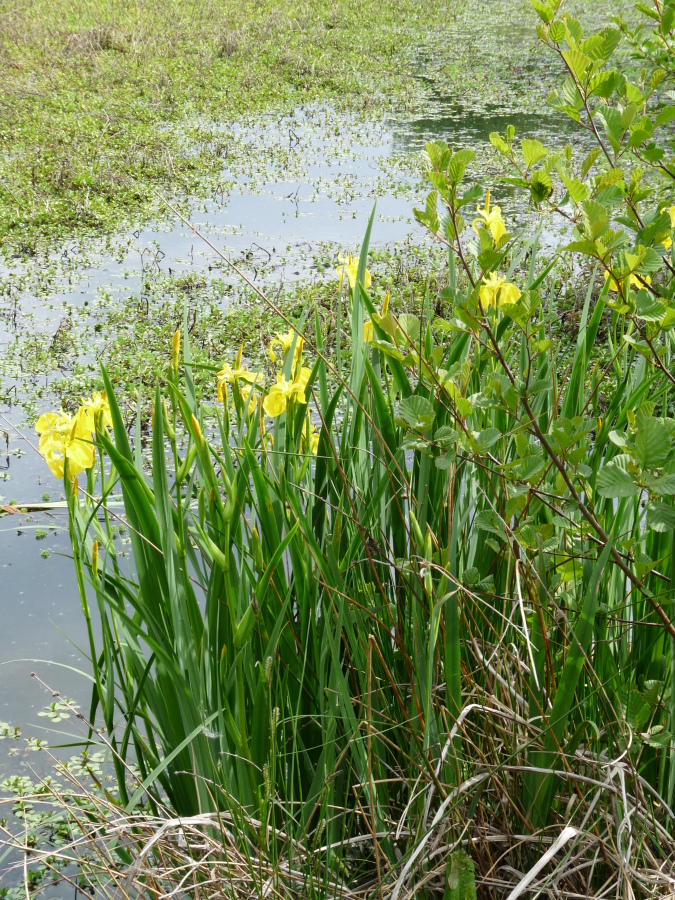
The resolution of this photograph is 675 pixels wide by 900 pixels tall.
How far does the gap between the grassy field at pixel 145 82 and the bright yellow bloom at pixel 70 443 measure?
5044mm

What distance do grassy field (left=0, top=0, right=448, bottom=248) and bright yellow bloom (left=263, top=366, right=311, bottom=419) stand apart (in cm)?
508

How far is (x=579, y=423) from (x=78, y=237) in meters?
5.53

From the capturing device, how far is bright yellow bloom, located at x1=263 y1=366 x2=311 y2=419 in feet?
4.56

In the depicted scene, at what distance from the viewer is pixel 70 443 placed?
Result: 4.24 feet

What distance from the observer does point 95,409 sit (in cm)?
135

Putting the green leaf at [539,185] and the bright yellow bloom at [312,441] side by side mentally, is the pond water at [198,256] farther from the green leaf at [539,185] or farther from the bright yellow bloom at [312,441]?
the green leaf at [539,185]

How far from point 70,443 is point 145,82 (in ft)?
32.4

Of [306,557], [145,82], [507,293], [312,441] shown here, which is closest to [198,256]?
[312,441]

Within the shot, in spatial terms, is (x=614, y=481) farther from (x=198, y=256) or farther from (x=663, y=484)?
(x=198, y=256)

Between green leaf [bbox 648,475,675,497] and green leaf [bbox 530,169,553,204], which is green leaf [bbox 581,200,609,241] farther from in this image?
green leaf [bbox 648,475,675,497]

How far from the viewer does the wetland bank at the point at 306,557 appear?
124 centimetres

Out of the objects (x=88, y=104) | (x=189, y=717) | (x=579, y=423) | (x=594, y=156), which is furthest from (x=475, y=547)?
(x=88, y=104)

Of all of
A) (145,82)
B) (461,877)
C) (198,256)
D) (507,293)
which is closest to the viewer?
(461,877)

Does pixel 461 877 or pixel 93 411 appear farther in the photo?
pixel 93 411
